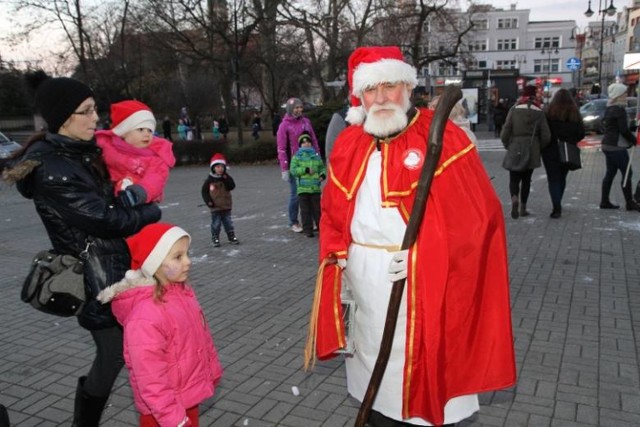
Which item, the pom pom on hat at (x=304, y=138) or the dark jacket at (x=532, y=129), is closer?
the pom pom on hat at (x=304, y=138)

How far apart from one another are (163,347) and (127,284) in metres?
0.35

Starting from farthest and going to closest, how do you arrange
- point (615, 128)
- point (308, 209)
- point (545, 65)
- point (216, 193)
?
point (545, 65) → point (615, 128) → point (308, 209) → point (216, 193)

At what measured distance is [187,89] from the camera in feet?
119

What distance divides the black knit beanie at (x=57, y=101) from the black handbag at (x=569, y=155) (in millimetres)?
7529

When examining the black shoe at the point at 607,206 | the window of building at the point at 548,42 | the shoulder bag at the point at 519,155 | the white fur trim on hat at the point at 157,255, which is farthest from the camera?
the window of building at the point at 548,42

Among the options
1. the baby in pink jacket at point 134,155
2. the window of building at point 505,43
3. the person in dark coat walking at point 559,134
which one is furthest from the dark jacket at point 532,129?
the window of building at point 505,43

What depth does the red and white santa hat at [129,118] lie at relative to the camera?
294 centimetres

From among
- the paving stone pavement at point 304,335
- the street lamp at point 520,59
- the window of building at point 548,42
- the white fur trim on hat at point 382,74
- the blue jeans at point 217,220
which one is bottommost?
the paving stone pavement at point 304,335

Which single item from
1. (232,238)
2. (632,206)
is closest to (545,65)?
(632,206)

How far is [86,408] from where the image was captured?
9.54 feet

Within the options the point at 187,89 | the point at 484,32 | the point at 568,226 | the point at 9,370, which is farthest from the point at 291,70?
the point at 484,32

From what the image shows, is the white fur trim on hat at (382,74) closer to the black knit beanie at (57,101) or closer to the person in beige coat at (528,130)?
the black knit beanie at (57,101)

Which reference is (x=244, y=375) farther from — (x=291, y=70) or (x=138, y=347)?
(x=291, y=70)

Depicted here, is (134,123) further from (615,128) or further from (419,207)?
(615,128)
